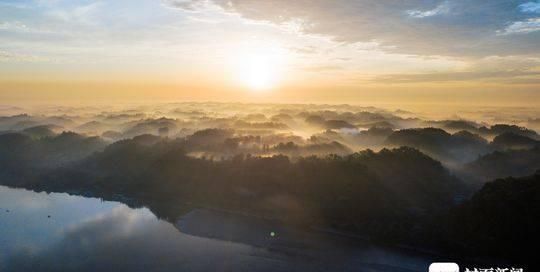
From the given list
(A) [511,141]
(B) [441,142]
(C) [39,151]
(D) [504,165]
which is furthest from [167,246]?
(A) [511,141]

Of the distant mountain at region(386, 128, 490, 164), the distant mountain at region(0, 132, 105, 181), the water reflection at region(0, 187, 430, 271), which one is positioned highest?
the distant mountain at region(386, 128, 490, 164)

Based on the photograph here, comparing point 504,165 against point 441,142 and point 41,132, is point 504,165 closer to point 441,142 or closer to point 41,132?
point 441,142

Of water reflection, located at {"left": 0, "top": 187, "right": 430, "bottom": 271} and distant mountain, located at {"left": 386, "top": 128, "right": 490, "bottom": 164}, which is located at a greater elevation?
distant mountain, located at {"left": 386, "top": 128, "right": 490, "bottom": 164}

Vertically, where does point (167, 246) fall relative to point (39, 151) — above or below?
below

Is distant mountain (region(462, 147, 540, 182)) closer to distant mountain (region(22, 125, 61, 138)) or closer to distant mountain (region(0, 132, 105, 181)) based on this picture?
distant mountain (region(0, 132, 105, 181))

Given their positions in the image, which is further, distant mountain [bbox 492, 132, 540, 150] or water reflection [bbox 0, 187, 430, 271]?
distant mountain [bbox 492, 132, 540, 150]

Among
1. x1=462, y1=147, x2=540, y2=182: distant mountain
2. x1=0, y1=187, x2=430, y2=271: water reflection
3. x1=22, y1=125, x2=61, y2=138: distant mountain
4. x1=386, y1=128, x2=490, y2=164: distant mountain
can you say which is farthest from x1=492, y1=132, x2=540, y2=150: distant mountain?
x1=22, y1=125, x2=61, y2=138: distant mountain

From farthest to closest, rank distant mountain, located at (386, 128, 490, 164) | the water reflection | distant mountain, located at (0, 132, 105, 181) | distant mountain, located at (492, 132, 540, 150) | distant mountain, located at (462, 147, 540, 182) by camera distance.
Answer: distant mountain, located at (386, 128, 490, 164) < distant mountain, located at (492, 132, 540, 150) < distant mountain, located at (0, 132, 105, 181) < distant mountain, located at (462, 147, 540, 182) < the water reflection

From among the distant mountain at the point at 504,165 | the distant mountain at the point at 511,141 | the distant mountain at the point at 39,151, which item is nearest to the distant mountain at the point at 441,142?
the distant mountain at the point at 511,141

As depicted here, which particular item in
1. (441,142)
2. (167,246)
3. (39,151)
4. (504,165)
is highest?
(441,142)

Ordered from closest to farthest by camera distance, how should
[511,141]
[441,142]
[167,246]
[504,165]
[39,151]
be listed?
[167,246], [504,165], [39,151], [511,141], [441,142]

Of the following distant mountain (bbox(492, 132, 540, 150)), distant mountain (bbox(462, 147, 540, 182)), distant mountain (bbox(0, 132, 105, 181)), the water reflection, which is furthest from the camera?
distant mountain (bbox(492, 132, 540, 150))
